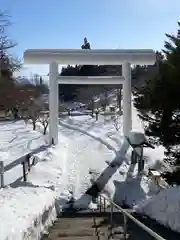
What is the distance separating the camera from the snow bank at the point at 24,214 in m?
5.22

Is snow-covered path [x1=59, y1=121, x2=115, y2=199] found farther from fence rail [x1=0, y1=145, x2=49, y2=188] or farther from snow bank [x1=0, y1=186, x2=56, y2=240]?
snow bank [x1=0, y1=186, x2=56, y2=240]

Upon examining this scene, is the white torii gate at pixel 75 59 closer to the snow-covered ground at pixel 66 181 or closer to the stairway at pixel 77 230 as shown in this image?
the snow-covered ground at pixel 66 181

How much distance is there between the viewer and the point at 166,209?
847 centimetres

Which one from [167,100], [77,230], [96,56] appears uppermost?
[96,56]

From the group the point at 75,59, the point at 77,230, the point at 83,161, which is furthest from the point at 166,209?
the point at 75,59

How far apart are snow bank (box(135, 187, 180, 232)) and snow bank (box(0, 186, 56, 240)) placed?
2.37 meters

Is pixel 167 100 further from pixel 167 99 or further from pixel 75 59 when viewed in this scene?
pixel 75 59

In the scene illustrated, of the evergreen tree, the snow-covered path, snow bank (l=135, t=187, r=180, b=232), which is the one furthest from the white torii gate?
snow bank (l=135, t=187, r=180, b=232)

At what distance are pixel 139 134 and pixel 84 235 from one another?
29.7 feet

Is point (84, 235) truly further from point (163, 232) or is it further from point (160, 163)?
point (160, 163)

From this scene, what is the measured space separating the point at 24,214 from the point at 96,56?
42.9ft

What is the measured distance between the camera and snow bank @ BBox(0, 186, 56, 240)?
5.22 metres

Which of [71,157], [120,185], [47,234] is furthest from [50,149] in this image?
[47,234]

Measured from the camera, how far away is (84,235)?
7.05 meters
